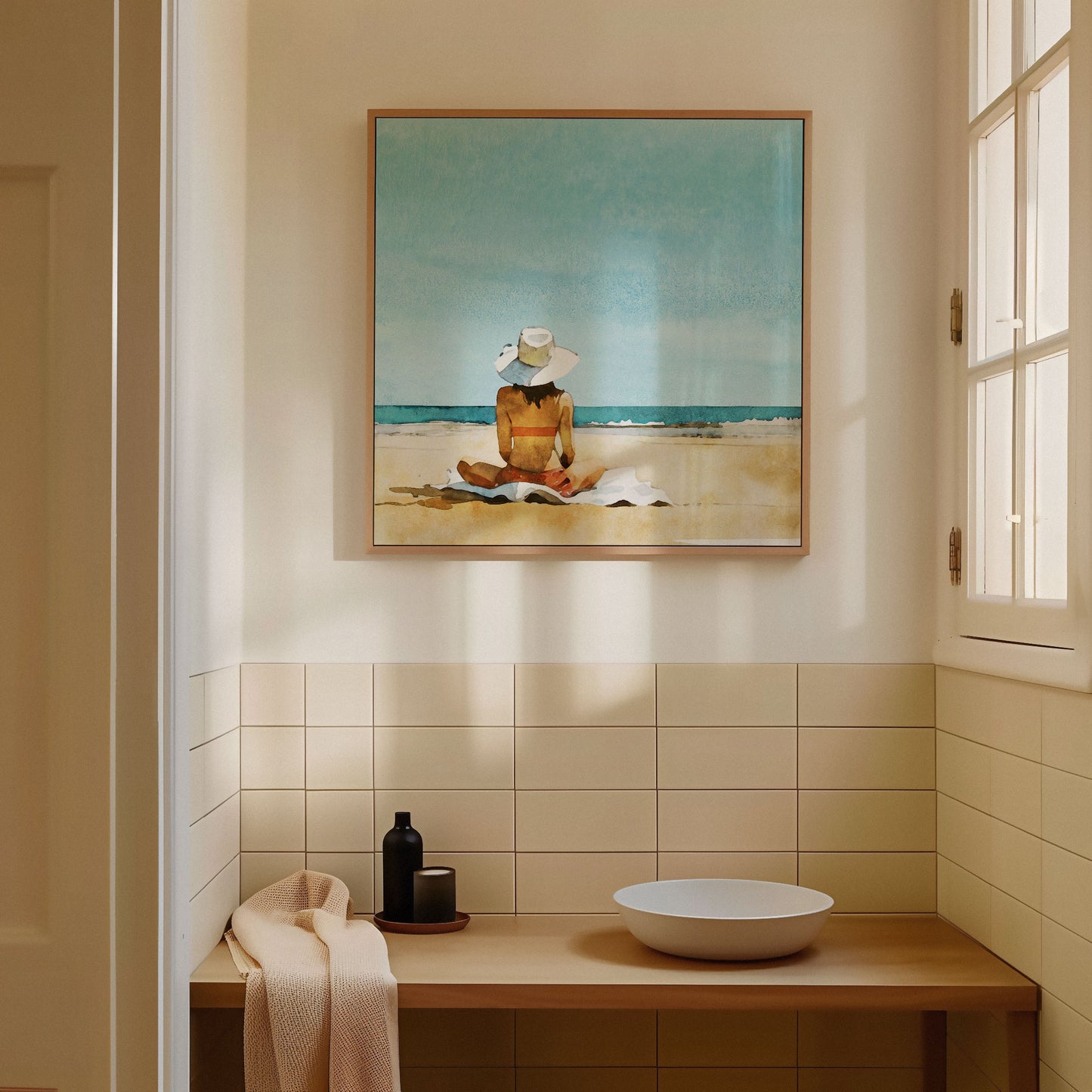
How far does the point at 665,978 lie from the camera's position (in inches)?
69.1

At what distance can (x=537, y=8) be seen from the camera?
7.03ft

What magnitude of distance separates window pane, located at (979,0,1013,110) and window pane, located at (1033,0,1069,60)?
0.28 feet

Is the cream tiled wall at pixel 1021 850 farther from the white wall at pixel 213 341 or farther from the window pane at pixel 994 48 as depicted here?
the white wall at pixel 213 341

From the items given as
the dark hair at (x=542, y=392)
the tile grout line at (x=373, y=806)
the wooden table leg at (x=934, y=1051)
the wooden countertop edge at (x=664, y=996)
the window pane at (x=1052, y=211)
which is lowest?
the wooden table leg at (x=934, y=1051)

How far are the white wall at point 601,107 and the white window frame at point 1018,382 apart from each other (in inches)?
3.5

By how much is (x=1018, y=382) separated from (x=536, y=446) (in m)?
0.87

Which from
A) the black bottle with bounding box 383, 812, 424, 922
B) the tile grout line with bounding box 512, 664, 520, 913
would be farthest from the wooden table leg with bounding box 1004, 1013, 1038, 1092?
the black bottle with bounding box 383, 812, 424, 922

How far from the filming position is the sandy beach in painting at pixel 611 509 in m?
2.12

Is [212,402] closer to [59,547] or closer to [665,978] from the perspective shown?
[59,547]

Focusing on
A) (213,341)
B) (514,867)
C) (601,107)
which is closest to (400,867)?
(514,867)

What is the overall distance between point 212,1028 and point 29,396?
1.35 metres

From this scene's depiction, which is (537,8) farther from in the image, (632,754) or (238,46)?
(632,754)

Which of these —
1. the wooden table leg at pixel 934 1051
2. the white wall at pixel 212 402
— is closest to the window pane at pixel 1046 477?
the wooden table leg at pixel 934 1051

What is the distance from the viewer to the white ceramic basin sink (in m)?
1.77
